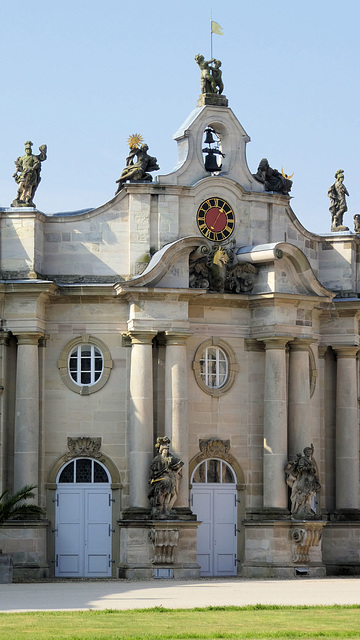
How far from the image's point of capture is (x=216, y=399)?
43.4 metres

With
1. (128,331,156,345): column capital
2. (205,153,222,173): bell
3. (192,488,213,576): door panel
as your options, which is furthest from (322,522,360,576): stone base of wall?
(205,153,222,173): bell

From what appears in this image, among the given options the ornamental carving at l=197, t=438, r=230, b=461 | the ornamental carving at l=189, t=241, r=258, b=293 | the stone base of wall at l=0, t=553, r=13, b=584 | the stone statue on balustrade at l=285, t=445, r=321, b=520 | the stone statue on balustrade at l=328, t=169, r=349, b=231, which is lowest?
the stone base of wall at l=0, t=553, r=13, b=584

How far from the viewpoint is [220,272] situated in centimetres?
4316

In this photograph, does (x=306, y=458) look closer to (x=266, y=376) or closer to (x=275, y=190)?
(x=266, y=376)

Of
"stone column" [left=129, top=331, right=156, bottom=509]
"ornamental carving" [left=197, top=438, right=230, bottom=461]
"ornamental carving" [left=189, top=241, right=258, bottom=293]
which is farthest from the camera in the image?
"ornamental carving" [left=197, top=438, right=230, bottom=461]

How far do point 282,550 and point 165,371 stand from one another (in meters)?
5.86

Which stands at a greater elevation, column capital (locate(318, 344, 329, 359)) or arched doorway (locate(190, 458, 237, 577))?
column capital (locate(318, 344, 329, 359))

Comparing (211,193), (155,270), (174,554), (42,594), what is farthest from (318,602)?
(211,193)

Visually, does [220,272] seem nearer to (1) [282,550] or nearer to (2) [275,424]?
(2) [275,424]

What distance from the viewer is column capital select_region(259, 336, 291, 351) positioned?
141 ft

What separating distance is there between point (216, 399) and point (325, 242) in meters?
6.60

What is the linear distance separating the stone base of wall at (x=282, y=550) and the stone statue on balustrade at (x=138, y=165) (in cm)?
1012

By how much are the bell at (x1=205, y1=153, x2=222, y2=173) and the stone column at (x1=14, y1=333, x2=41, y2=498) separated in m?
7.26

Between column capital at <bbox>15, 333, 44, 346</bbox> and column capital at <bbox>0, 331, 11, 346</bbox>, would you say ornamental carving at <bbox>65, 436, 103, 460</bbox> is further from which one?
column capital at <bbox>0, 331, 11, 346</bbox>
